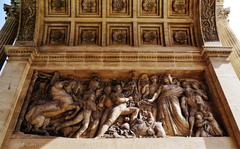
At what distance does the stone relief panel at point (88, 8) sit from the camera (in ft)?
38.3

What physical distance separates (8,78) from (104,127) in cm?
271

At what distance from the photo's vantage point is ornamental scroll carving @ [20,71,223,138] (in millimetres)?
8641

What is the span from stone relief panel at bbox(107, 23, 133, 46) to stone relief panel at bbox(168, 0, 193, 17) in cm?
134

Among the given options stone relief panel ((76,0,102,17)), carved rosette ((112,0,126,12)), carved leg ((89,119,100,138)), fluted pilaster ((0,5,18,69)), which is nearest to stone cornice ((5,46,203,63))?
fluted pilaster ((0,5,18,69))

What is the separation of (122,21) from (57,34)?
1.93 metres

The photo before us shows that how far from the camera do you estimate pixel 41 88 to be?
9.83 m

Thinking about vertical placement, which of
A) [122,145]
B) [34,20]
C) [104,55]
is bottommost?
[122,145]

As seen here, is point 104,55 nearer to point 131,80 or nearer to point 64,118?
point 131,80

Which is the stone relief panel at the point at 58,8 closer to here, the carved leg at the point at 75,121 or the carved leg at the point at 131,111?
the carved leg at the point at 75,121

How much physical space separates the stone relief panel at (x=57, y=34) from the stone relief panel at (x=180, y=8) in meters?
3.08

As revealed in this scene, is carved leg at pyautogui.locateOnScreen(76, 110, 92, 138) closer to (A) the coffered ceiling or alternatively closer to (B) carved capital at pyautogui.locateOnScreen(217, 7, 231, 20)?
(A) the coffered ceiling

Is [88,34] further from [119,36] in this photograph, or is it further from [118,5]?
[118,5]

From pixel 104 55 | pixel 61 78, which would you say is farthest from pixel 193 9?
pixel 61 78

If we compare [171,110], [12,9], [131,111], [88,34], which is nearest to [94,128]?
[131,111]
